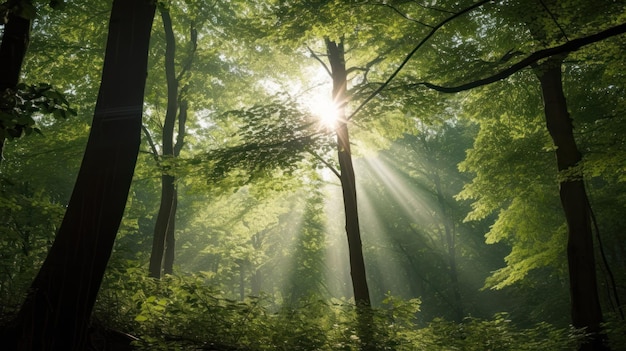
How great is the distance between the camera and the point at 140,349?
13.8 ft

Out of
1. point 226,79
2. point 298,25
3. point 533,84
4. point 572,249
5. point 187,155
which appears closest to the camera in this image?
point 298,25

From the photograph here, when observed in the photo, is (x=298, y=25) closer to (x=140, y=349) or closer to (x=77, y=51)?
(x=140, y=349)

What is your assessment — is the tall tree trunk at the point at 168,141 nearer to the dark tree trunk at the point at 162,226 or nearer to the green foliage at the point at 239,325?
the dark tree trunk at the point at 162,226

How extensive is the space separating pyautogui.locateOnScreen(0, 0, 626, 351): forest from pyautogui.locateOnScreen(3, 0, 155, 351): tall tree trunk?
15 millimetres

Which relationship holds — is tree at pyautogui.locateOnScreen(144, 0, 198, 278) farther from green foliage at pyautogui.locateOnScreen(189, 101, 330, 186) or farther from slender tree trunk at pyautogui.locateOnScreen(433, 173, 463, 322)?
slender tree trunk at pyautogui.locateOnScreen(433, 173, 463, 322)

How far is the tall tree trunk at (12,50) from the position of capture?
3.63 metres

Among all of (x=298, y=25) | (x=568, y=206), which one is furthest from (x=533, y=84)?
(x=298, y=25)

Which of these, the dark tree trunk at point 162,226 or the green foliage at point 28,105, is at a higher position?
the dark tree trunk at point 162,226

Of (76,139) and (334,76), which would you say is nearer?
(334,76)

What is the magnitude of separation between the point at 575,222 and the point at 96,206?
843cm

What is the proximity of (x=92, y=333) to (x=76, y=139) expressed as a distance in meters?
11.0

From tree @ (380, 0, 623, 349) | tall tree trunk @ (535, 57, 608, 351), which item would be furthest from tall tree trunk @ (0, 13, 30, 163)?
tall tree trunk @ (535, 57, 608, 351)

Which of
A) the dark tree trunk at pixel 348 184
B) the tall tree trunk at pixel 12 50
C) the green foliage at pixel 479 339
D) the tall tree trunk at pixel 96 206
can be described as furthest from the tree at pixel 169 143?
A: the green foliage at pixel 479 339

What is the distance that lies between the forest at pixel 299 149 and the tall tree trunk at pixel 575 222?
0.03 m
